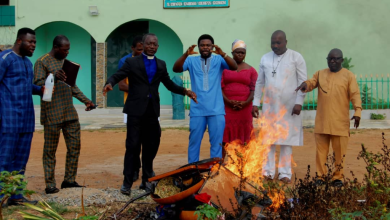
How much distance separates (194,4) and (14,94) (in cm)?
1401

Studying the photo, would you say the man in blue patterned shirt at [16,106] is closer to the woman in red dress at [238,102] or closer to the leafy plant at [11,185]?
the leafy plant at [11,185]

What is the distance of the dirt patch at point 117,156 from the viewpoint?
7668mm

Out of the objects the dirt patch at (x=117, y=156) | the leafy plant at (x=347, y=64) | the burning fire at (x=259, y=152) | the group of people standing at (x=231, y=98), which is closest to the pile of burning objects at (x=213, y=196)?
the burning fire at (x=259, y=152)

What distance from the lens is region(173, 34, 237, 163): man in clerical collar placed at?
675 centimetres

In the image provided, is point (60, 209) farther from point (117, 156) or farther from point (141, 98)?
point (117, 156)

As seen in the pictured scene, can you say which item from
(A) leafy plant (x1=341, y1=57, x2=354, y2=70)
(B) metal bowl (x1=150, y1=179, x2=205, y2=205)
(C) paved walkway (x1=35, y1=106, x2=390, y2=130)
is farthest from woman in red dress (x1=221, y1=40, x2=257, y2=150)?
(A) leafy plant (x1=341, y1=57, x2=354, y2=70)

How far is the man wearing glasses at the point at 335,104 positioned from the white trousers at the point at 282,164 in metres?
0.44

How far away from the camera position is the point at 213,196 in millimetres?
4688

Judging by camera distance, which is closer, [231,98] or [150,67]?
[150,67]

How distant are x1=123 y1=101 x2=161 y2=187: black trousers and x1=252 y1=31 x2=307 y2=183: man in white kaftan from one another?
1667 mm

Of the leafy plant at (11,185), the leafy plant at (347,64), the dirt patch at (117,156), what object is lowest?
the dirt patch at (117,156)

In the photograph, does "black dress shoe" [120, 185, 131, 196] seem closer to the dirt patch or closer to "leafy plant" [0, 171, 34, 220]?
the dirt patch

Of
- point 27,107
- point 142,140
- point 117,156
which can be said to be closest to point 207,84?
point 142,140

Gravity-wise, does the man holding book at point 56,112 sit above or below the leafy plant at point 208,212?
above
